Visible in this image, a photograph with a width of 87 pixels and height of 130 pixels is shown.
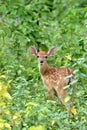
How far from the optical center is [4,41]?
43.5 feet

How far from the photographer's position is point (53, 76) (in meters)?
11.1

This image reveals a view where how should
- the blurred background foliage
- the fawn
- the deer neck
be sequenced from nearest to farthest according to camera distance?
the fawn, the blurred background foliage, the deer neck

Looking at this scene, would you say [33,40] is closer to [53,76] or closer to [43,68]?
[43,68]

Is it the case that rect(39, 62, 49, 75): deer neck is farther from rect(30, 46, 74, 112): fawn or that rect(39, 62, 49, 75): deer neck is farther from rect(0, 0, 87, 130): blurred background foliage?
rect(0, 0, 87, 130): blurred background foliage

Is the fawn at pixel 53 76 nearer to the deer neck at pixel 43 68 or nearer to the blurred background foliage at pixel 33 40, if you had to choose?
the deer neck at pixel 43 68

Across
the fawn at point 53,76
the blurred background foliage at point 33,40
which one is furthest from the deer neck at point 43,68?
the blurred background foliage at point 33,40

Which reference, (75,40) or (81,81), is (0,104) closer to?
(81,81)

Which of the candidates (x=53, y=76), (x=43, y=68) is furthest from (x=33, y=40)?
(x=53, y=76)

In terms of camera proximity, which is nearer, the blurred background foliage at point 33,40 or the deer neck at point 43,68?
the blurred background foliage at point 33,40

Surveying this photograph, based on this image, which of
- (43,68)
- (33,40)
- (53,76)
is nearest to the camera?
(53,76)

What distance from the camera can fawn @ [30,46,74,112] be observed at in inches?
418

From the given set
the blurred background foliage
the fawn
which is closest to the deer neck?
the fawn

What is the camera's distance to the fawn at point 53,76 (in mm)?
10608

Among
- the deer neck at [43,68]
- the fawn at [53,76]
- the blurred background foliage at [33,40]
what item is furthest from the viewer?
the deer neck at [43,68]
